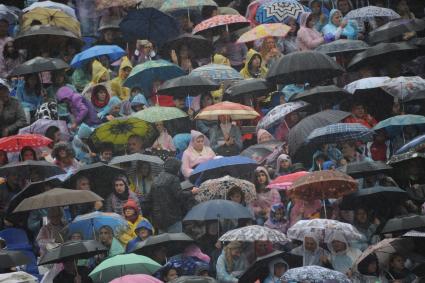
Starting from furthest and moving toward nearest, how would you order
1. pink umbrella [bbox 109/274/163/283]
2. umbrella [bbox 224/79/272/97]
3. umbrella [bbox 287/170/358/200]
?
1. umbrella [bbox 224/79/272/97]
2. umbrella [bbox 287/170/358/200]
3. pink umbrella [bbox 109/274/163/283]

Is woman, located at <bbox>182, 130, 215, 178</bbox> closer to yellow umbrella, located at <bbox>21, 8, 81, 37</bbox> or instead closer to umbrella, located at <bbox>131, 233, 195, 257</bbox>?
umbrella, located at <bbox>131, 233, 195, 257</bbox>

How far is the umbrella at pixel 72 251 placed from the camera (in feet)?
60.7

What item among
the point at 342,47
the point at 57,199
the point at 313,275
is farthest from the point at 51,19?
the point at 313,275

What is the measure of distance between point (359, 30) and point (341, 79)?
4.89 ft

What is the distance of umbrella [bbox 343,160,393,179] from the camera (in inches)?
816

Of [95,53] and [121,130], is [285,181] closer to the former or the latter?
[121,130]

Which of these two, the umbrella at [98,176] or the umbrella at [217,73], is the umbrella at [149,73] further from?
the umbrella at [98,176]

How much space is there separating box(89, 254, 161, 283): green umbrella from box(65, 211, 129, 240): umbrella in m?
1.00

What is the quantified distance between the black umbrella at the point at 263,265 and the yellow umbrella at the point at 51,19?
31.6 feet

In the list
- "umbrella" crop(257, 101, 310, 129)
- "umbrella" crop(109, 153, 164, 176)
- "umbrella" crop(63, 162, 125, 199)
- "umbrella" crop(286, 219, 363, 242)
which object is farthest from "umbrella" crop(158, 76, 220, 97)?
"umbrella" crop(286, 219, 363, 242)

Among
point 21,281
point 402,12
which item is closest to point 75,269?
point 21,281

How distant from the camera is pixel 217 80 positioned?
987 inches

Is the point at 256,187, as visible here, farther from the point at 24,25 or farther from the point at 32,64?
the point at 24,25

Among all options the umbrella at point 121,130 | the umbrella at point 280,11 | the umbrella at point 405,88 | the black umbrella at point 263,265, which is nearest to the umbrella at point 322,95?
the umbrella at point 405,88
